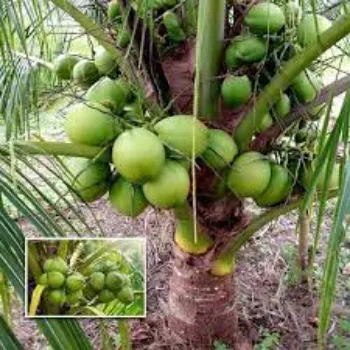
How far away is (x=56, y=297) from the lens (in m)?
0.92

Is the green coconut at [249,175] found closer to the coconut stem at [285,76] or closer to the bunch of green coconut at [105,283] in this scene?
the coconut stem at [285,76]

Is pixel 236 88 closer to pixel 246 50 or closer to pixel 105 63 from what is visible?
pixel 246 50

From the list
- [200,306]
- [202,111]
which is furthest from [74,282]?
[200,306]

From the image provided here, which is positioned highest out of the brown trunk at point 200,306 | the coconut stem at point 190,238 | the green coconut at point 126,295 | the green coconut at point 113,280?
the green coconut at point 113,280

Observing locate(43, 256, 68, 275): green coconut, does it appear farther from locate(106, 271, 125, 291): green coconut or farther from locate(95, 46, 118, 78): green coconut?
locate(95, 46, 118, 78): green coconut

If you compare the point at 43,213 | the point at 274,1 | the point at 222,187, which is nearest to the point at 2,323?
the point at 43,213

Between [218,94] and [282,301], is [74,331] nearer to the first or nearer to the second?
[218,94]

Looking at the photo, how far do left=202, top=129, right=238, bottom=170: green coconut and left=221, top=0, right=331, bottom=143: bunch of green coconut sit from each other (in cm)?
8

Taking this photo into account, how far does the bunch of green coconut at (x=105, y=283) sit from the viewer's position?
995mm

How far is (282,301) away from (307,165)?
2.45 feet

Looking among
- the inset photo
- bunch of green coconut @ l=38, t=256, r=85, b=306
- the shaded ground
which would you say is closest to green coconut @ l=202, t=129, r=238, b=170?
the inset photo

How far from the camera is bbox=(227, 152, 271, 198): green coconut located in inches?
46.3

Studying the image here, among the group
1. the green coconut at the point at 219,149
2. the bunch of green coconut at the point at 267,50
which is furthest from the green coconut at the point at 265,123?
the green coconut at the point at 219,149

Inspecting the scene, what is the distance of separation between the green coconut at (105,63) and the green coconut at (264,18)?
0.90 ft
